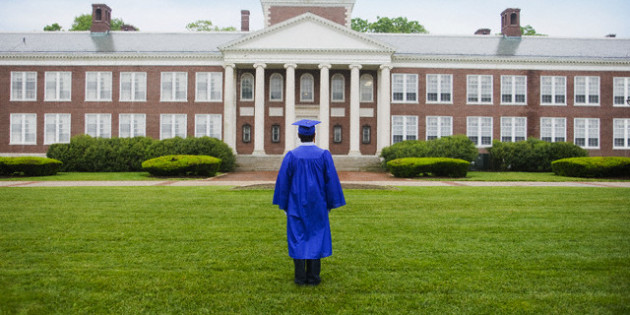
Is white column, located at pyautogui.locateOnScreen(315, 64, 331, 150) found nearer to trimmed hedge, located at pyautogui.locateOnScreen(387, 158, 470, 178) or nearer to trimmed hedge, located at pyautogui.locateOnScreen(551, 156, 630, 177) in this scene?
trimmed hedge, located at pyautogui.locateOnScreen(387, 158, 470, 178)

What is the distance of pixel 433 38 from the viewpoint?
41219 millimetres

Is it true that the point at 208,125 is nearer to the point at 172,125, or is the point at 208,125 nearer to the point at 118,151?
the point at 172,125

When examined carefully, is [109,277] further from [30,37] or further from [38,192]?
[30,37]

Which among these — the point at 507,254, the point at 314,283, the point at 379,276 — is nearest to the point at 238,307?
the point at 314,283

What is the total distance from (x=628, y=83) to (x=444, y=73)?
15615 millimetres

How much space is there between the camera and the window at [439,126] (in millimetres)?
37531

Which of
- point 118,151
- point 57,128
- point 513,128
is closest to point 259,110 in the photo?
point 118,151

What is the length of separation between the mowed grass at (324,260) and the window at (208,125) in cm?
2561

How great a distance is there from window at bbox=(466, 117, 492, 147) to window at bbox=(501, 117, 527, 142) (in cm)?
116

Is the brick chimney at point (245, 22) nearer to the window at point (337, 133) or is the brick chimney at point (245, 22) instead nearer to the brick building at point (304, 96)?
the brick building at point (304, 96)

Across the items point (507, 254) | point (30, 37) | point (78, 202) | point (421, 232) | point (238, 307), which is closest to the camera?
point (238, 307)

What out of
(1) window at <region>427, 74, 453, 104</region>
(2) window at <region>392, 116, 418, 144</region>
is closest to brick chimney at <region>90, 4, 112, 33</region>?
(2) window at <region>392, 116, 418, 144</region>

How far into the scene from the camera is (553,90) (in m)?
38.0

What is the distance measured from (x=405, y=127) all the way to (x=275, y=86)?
36.9 feet
